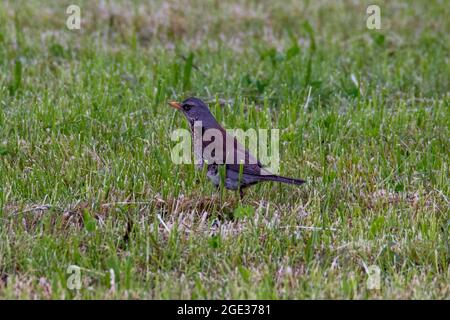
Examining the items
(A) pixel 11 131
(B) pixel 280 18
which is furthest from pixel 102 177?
(B) pixel 280 18

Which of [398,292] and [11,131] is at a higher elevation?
[11,131]

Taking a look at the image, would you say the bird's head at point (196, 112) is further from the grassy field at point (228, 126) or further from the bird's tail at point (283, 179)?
the bird's tail at point (283, 179)

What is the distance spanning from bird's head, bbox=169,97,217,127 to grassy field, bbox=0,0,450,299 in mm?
357

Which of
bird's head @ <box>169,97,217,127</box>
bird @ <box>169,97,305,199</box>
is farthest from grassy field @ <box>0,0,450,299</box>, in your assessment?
bird's head @ <box>169,97,217,127</box>

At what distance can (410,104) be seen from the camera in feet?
29.8

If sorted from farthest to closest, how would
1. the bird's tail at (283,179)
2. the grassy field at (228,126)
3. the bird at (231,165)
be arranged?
the bird at (231,165)
the bird's tail at (283,179)
the grassy field at (228,126)

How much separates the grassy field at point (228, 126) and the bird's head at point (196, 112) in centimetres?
36

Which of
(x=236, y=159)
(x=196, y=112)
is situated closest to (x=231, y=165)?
(x=236, y=159)

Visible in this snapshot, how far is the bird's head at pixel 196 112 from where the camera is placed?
733cm

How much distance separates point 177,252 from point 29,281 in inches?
36.9

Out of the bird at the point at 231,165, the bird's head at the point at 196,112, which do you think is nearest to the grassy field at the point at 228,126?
the bird at the point at 231,165

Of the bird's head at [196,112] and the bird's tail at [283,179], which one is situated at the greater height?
the bird's head at [196,112]

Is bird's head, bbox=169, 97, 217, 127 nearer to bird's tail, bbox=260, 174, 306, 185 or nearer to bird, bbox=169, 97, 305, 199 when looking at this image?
bird, bbox=169, 97, 305, 199
